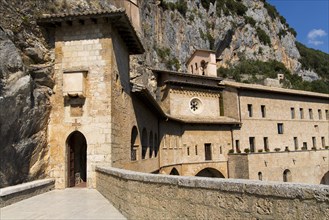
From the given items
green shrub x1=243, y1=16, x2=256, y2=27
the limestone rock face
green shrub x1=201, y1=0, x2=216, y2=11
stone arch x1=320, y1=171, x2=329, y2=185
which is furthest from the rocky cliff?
stone arch x1=320, y1=171, x2=329, y2=185

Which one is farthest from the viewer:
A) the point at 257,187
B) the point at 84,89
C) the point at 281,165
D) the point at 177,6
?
the point at 177,6

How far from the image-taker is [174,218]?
→ 5055 mm

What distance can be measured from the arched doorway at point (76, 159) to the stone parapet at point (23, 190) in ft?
2.85

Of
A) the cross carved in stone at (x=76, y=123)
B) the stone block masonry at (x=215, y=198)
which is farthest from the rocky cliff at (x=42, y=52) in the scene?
the stone block masonry at (x=215, y=198)

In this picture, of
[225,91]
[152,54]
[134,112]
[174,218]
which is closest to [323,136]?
[225,91]

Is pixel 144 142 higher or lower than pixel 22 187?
higher

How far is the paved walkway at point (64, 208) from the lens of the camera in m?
6.66

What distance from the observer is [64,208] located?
24.3ft

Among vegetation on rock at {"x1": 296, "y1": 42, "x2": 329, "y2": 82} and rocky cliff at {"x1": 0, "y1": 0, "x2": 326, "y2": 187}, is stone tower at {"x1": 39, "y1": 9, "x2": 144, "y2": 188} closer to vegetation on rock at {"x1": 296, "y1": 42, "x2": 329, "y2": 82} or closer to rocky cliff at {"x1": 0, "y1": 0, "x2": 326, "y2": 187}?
rocky cliff at {"x1": 0, "y1": 0, "x2": 326, "y2": 187}

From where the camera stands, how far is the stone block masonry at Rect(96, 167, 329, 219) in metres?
3.24

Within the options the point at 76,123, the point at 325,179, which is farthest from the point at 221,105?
Answer: the point at 76,123

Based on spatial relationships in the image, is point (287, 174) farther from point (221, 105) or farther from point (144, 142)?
point (144, 142)

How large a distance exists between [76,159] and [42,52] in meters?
4.58

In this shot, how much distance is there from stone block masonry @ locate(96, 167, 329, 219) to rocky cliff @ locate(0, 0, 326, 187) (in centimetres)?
428
